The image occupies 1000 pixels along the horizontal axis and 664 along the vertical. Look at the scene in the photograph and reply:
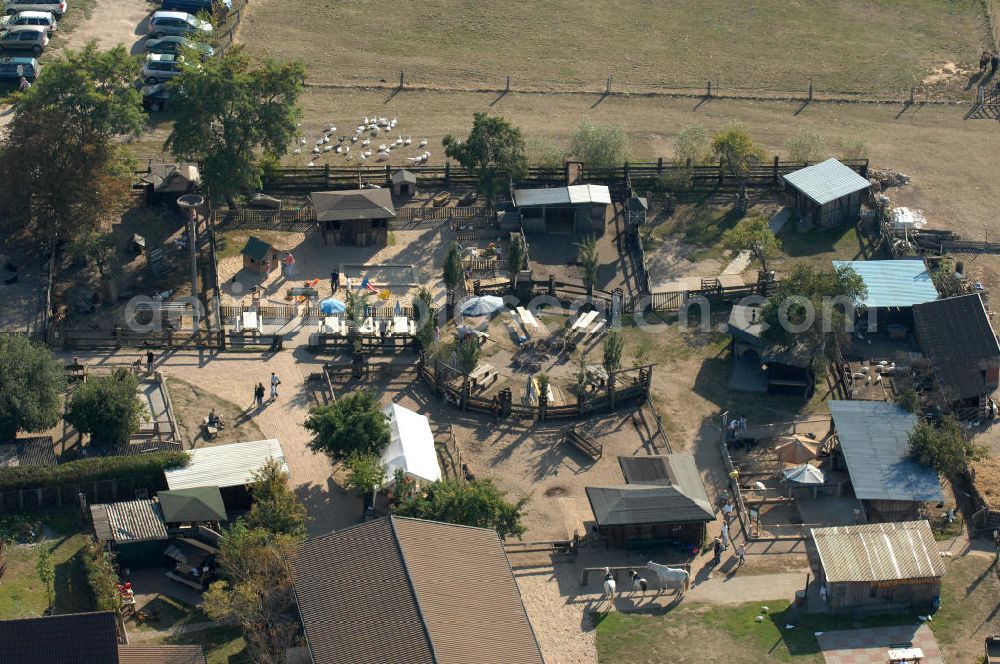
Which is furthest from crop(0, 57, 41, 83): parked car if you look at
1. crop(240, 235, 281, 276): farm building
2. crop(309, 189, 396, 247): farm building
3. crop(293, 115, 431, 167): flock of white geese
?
crop(240, 235, 281, 276): farm building

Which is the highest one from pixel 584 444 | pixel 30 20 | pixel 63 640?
pixel 30 20

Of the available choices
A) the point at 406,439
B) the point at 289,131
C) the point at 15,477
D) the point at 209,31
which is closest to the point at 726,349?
the point at 406,439

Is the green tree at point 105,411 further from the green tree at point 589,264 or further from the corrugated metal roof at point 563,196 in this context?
the corrugated metal roof at point 563,196

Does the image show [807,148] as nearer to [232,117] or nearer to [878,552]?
[232,117]

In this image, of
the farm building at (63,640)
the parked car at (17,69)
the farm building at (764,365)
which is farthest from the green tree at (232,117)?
the farm building at (63,640)

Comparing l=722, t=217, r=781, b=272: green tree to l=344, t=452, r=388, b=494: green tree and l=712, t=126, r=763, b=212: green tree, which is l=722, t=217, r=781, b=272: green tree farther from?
l=344, t=452, r=388, b=494: green tree

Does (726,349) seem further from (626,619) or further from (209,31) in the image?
(209,31)

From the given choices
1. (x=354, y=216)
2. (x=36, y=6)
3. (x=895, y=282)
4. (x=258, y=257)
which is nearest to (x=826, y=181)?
(x=895, y=282)
